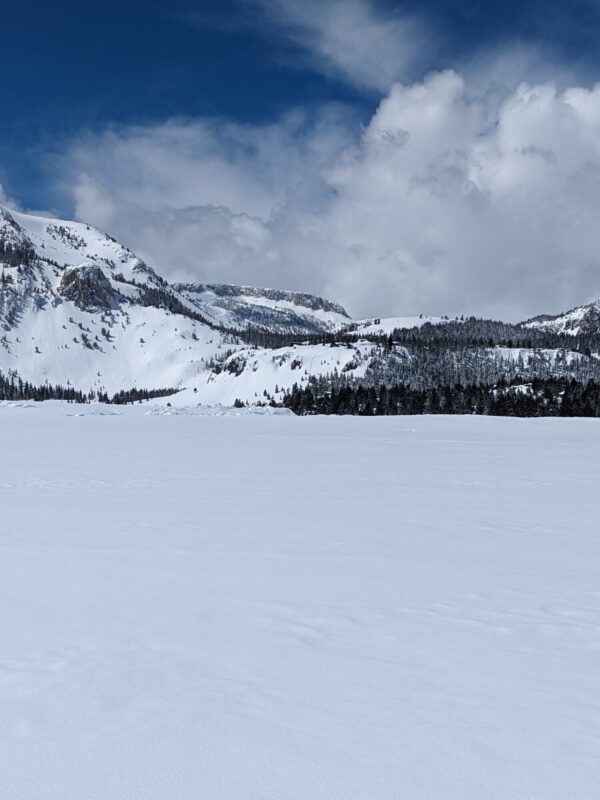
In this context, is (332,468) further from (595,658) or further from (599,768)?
(599,768)

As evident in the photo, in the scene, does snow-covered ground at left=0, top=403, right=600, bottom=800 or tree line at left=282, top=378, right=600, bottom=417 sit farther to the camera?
tree line at left=282, top=378, right=600, bottom=417

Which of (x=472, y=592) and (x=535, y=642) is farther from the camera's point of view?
(x=472, y=592)

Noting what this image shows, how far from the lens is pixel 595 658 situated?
624cm

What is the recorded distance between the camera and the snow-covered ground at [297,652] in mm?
4133

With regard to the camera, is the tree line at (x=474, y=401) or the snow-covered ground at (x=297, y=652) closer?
the snow-covered ground at (x=297, y=652)

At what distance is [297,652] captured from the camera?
622 centimetres

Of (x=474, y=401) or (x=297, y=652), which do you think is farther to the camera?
(x=474, y=401)

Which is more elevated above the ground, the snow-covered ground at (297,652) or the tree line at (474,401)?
the tree line at (474,401)

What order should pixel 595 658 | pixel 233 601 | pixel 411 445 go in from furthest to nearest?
pixel 411 445 < pixel 233 601 < pixel 595 658

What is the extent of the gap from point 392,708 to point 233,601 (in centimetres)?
343

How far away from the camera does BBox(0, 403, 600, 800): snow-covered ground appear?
13.6 ft

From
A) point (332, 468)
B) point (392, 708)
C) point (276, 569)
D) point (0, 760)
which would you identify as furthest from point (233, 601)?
point (332, 468)

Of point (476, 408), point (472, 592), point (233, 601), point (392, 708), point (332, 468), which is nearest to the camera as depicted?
point (392, 708)

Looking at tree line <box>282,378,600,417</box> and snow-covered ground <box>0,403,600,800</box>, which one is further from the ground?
tree line <box>282,378,600,417</box>
